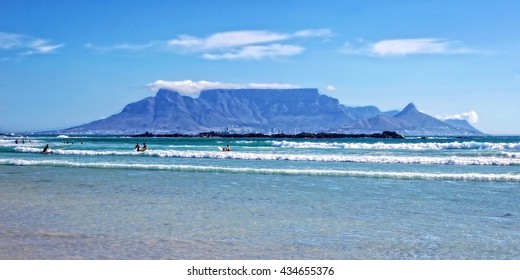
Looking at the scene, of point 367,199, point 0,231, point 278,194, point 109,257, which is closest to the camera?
point 109,257

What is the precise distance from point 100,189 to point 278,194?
A: 5.95 meters

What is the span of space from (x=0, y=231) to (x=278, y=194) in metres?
7.80

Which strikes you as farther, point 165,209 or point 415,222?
point 165,209

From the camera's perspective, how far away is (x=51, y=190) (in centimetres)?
1574

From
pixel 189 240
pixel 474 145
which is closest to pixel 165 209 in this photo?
pixel 189 240

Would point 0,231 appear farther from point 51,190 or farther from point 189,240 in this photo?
point 51,190

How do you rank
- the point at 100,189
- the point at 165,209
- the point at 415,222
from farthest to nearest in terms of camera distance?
the point at 100,189 → the point at 165,209 → the point at 415,222

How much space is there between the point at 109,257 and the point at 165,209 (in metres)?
4.40
